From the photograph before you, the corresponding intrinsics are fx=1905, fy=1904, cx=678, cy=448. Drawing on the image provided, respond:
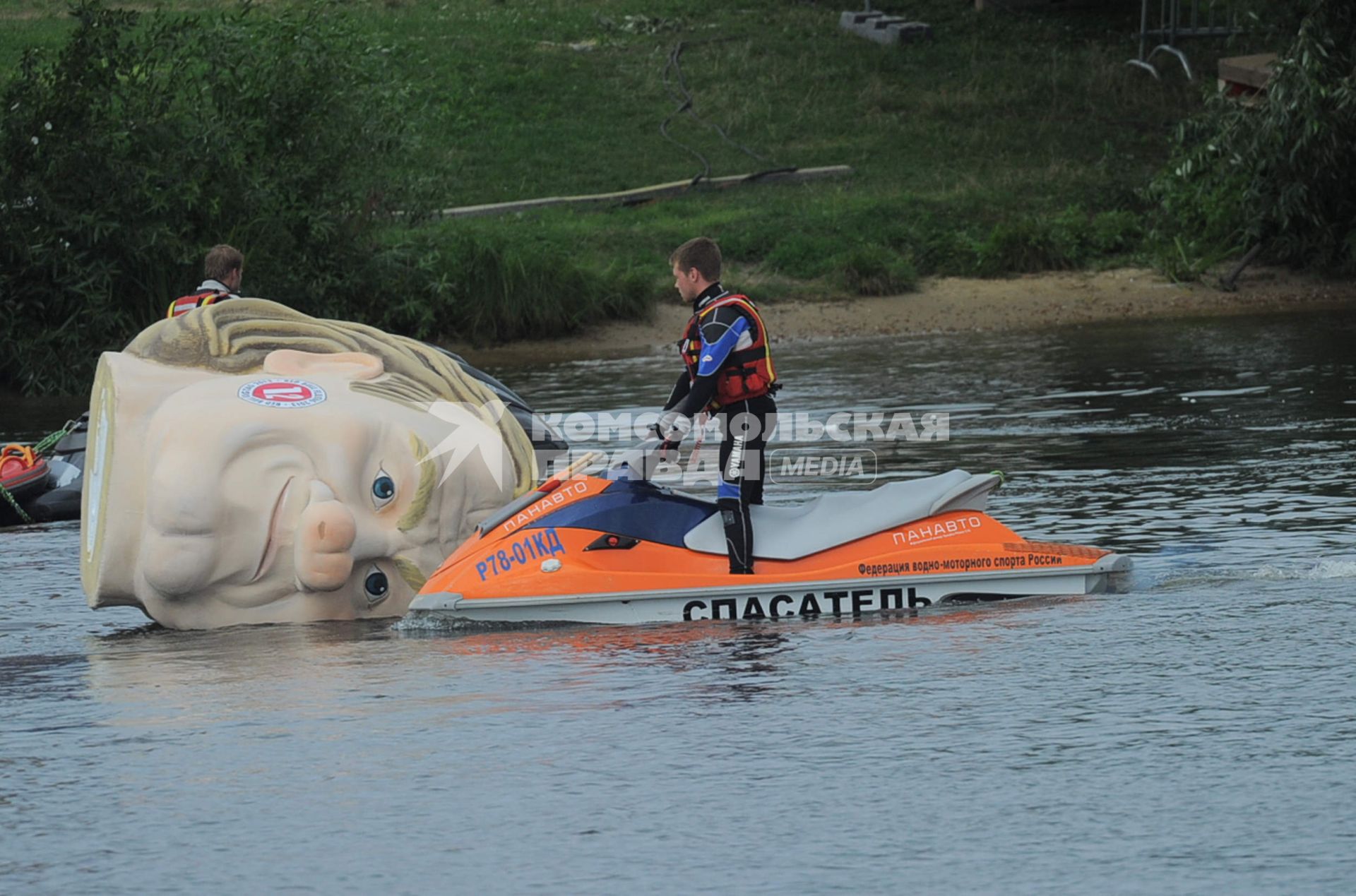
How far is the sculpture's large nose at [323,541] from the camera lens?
904cm

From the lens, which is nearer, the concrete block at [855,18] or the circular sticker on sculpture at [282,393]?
the circular sticker on sculpture at [282,393]

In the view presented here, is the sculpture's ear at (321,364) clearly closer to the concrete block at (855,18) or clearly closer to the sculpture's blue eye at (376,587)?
the sculpture's blue eye at (376,587)

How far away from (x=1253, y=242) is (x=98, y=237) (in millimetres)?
15272

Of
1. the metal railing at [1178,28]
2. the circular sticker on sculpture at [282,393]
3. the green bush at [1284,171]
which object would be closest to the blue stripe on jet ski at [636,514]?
the circular sticker on sculpture at [282,393]

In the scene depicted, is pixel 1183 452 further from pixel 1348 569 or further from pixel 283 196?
pixel 283 196

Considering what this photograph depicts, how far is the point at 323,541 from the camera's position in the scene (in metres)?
9.06

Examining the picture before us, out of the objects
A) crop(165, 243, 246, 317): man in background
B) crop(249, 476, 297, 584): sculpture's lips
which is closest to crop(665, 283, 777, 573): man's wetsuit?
crop(249, 476, 297, 584): sculpture's lips

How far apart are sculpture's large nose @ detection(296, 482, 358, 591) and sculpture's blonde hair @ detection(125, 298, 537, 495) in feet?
2.99

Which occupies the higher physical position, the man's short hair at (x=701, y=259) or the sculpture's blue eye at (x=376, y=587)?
the man's short hair at (x=701, y=259)

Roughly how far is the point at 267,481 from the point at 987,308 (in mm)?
17308

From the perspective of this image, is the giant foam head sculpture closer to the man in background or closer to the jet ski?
the jet ski

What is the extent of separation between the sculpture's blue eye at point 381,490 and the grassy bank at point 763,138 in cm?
1520

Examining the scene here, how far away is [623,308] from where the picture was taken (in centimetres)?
2533

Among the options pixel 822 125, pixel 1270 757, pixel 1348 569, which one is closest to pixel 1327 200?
pixel 822 125
